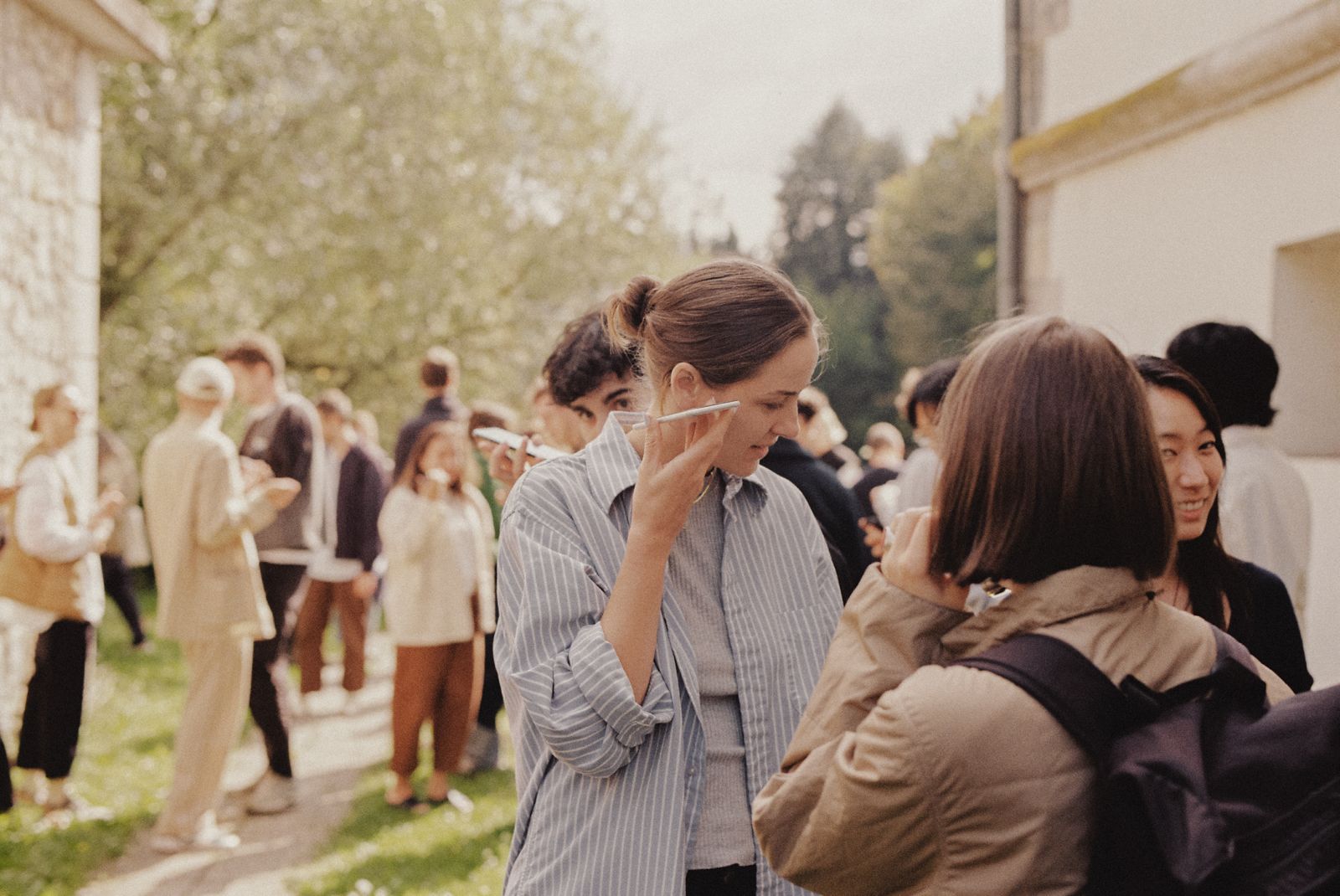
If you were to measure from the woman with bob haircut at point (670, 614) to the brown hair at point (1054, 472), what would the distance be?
0.50 metres

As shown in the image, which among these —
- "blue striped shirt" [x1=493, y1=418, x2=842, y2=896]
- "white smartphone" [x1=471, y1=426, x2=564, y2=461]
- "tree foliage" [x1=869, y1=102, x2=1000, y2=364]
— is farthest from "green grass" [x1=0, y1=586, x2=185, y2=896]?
"tree foliage" [x1=869, y1=102, x2=1000, y2=364]

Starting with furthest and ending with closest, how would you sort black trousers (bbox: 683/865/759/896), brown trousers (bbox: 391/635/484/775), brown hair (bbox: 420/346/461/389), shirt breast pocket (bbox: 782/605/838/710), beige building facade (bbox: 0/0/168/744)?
brown hair (bbox: 420/346/461/389)
beige building facade (bbox: 0/0/168/744)
brown trousers (bbox: 391/635/484/775)
shirt breast pocket (bbox: 782/605/838/710)
black trousers (bbox: 683/865/759/896)

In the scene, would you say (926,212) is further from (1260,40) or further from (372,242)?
(1260,40)

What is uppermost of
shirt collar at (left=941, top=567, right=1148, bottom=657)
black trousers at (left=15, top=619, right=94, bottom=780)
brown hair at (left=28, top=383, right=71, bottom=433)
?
brown hair at (left=28, top=383, right=71, bottom=433)

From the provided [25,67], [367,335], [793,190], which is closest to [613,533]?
[25,67]

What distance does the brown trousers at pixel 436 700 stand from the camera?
651 cm

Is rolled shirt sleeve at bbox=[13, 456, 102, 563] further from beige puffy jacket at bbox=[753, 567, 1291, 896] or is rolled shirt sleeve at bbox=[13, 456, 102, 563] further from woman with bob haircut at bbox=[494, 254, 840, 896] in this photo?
beige puffy jacket at bbox=[753, 567, 1291, 896]

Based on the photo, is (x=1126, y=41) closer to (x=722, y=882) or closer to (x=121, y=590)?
(x=722, y=882)

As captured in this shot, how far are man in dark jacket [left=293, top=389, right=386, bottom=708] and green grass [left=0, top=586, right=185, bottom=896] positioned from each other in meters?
1.03

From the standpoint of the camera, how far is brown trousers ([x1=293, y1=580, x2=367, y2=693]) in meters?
8.79

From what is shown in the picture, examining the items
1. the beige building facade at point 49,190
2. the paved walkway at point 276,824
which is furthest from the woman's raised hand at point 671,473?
the beige building facade at point 49,190

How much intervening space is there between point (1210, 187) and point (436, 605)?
14.6 feet

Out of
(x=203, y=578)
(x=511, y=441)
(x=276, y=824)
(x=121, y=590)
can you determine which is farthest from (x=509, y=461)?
(x=121, y=590)

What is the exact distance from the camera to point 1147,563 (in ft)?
5.02
